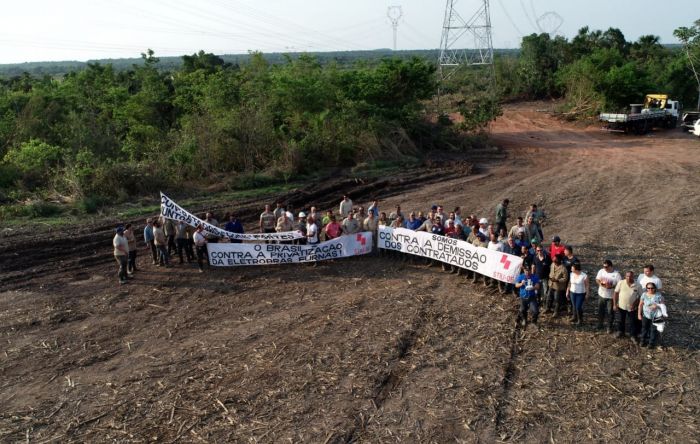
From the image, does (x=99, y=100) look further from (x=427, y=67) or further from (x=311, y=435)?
(x=311, y=435)

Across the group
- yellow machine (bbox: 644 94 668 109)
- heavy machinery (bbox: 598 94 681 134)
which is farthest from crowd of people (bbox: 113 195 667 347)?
yellow machine (bbox: 644 94 668 109)

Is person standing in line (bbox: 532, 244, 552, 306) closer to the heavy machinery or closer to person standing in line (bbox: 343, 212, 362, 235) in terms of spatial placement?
person standing in line (bbox: 343, 212, 362, 235)

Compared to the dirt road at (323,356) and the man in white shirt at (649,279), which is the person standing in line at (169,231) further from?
the man in white shirt at (649,279)

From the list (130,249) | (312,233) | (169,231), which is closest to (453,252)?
(312,233)

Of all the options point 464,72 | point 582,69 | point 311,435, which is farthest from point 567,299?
point 464,72

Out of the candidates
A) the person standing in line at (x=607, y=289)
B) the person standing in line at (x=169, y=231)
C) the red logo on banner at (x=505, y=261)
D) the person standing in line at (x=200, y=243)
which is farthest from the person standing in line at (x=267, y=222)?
the person standing in line at (x=607, y=289)

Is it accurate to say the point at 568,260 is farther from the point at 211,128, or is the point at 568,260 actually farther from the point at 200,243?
the point at 211,128

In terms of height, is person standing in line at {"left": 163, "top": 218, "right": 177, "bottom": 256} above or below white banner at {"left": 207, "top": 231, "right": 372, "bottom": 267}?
above

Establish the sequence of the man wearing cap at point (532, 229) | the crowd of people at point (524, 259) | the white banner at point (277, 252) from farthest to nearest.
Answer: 1. the white banner at point (277, 252)
2. the man wearing cap at point (532, 229)
3. the crowd of people at point (524, 259)
